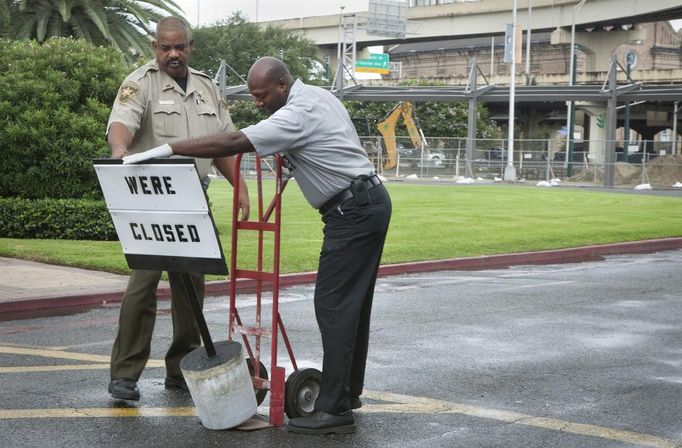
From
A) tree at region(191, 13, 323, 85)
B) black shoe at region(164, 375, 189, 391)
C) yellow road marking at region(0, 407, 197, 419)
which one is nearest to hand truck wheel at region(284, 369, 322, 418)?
yellow road marking at region(0, 407, 197, 419)

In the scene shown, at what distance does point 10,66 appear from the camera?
16.8 meters

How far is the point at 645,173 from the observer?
47344mm

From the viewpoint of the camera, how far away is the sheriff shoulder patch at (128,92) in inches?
247

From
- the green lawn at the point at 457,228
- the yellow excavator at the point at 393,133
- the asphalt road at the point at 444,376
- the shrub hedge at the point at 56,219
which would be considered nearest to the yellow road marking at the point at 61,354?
the asphalt road at the point at 444,376

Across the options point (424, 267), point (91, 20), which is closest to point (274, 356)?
point (424, 267)

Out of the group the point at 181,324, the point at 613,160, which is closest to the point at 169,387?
the point at 181,324

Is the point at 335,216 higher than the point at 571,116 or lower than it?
lower

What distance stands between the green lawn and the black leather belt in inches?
301

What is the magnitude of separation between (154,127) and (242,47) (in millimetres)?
74237

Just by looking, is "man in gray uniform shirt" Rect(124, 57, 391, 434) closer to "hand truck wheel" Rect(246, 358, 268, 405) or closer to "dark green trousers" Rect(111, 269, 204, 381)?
"hand truck wheel" Rect(246, 358, 268, 405)

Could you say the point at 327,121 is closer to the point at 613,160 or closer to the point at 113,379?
the point at 113,379

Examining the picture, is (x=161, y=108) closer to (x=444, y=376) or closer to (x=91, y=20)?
(x=444, y=376)

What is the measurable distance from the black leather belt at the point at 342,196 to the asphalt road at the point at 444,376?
46.9 inches

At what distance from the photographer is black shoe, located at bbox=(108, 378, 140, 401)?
6227 millimetres
